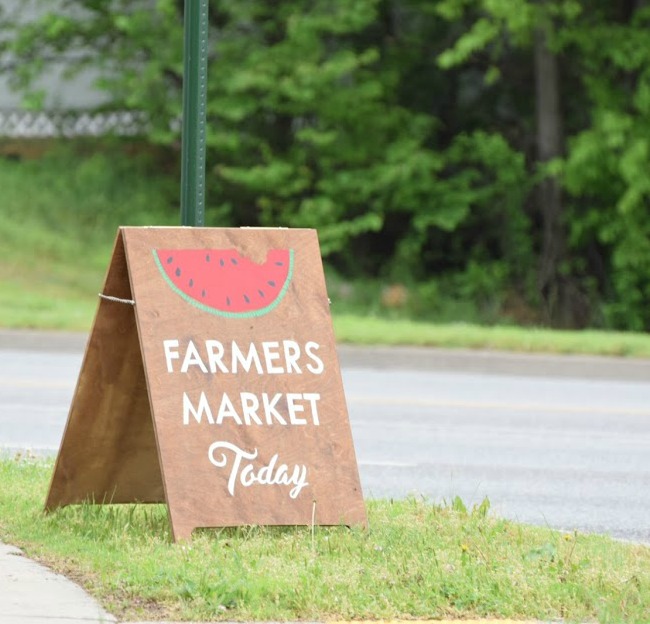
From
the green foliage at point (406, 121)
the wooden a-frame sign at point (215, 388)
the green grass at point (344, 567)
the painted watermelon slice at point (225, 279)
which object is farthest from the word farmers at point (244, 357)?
the green foliage at point (406, 121)

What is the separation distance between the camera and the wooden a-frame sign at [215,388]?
Result: 6598mm

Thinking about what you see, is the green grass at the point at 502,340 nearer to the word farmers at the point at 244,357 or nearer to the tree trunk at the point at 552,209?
the tree trunk at the point at 552,209

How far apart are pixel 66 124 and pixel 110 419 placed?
72.7 ft

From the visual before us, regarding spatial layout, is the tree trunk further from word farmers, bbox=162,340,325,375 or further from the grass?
word farmers, bbox=162,340,325,375

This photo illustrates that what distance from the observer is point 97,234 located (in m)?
26.0

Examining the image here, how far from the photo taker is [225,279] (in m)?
6.88

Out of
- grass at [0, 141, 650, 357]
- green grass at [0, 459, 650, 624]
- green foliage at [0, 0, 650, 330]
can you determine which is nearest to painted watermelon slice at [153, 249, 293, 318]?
green grass at [0, 459, 650, 624]

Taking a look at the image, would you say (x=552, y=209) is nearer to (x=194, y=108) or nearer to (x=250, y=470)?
(x=194, y=108)

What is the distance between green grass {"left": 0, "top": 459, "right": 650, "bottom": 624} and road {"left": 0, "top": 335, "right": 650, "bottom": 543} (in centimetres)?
131

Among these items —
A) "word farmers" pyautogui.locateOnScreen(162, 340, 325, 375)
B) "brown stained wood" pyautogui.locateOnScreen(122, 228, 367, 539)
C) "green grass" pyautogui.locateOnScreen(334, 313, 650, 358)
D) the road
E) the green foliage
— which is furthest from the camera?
the green foliage

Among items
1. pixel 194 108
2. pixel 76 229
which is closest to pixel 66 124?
pixel 76 229

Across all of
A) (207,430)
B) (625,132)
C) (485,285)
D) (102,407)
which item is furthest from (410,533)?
(485,285)

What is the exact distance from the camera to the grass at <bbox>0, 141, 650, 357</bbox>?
853 inches

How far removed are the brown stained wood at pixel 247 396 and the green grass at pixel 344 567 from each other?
142 millimetres
